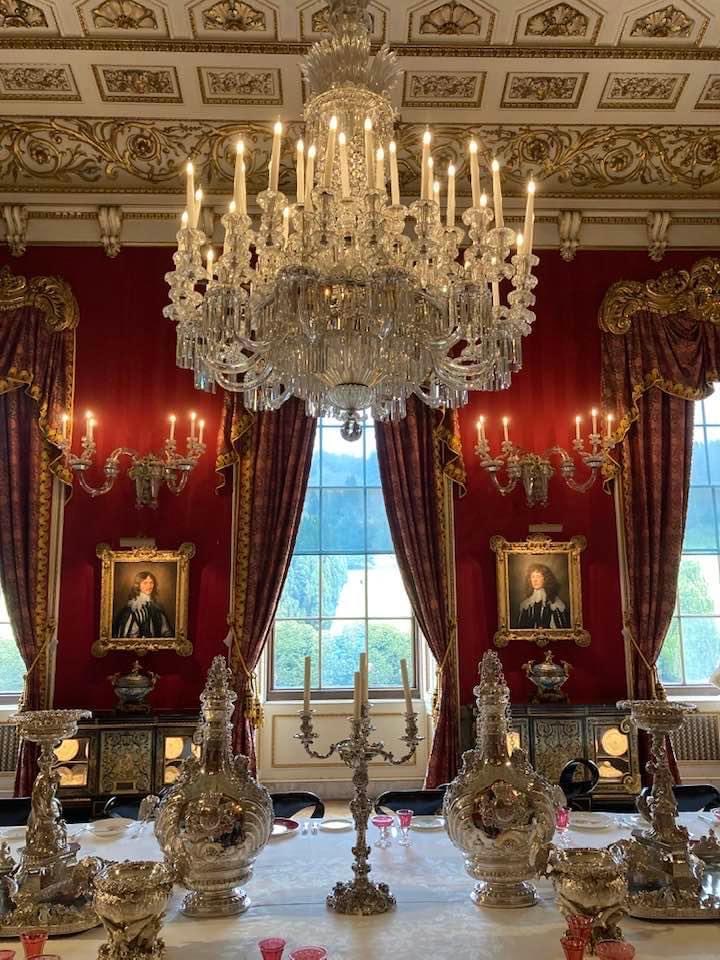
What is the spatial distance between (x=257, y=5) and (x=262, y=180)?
1.75 m

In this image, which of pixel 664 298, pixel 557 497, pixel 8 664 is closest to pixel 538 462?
pixel 557 497

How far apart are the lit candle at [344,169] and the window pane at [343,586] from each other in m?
4.01

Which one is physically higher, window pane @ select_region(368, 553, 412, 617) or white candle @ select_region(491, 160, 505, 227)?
white candle @ select_region(491, 160, 505, 227)

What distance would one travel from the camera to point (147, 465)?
21.0 ft

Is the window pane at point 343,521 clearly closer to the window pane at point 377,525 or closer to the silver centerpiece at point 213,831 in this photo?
the window pane at point 377,525

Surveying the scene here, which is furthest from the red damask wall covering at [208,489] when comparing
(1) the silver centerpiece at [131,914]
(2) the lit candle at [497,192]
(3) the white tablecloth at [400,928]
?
(1) the silver centerpiece at [131,914]

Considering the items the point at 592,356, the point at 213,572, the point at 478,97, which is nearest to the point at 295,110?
the point at 478,97

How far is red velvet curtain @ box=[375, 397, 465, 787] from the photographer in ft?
21.1

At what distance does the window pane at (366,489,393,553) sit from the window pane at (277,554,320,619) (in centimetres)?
53

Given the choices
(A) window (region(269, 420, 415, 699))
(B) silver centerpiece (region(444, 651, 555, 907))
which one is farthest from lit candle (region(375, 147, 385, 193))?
(A) window (region(269, 420, 415, 699))

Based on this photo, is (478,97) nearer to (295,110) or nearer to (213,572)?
(295,110)

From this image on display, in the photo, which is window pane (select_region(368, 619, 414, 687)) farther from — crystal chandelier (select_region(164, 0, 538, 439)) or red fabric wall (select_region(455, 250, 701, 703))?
crystal chandelier (select_region(164, 0, 538, 439))

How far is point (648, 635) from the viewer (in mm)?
6527

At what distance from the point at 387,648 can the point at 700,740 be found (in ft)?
9.10
